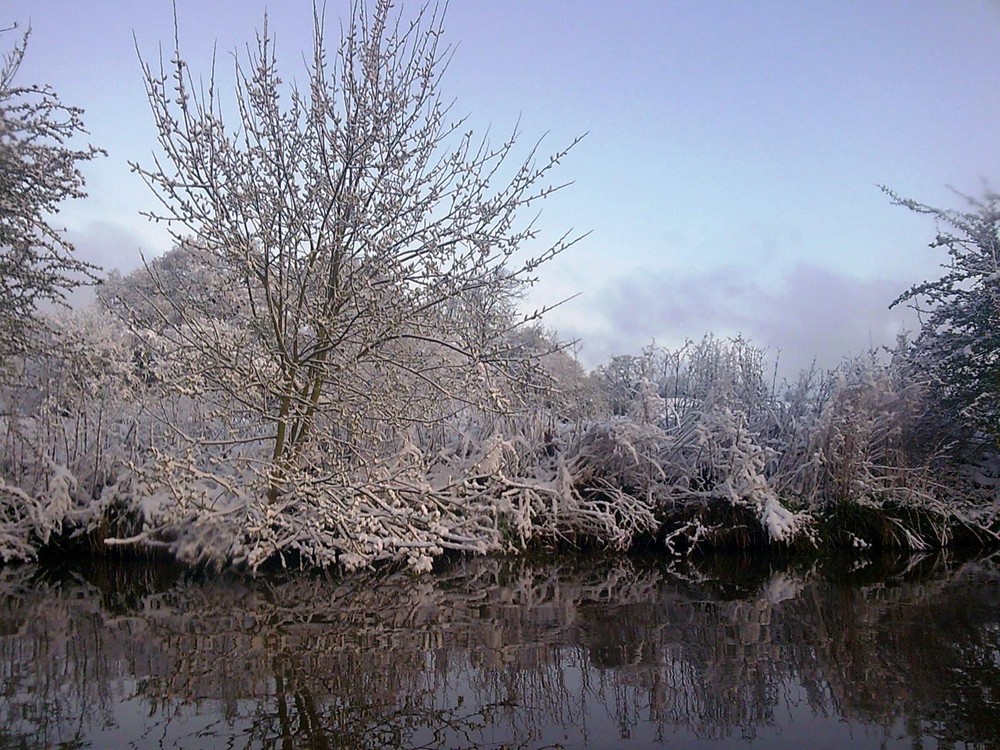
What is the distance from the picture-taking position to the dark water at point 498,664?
459cm

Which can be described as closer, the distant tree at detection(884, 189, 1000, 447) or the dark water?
the dark water

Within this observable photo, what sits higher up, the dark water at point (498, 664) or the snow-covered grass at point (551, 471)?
the snow-covered grass at point (551, 471)

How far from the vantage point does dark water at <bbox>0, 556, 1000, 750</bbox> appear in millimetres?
4586

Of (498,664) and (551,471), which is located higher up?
(551,471)

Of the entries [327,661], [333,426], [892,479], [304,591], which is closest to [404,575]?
[304,591]

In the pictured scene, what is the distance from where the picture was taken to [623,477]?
1340 centimetres

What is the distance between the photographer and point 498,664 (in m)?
5.96

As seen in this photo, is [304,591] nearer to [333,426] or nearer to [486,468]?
[333,426]

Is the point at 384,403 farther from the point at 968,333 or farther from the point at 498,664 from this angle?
the point at 968,333

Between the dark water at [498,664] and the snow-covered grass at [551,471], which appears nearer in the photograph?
the dark water at [498,664]

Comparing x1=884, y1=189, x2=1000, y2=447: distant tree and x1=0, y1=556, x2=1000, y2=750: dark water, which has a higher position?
x1=884, y1=189, x2=1000, y2=447: distant tree

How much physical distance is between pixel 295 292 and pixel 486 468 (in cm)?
390

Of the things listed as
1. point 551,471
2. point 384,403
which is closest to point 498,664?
point 384,403

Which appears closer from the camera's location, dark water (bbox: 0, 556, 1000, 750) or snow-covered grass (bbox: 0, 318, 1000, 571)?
dark water (bbox: 0, 556, 1000, 750)
